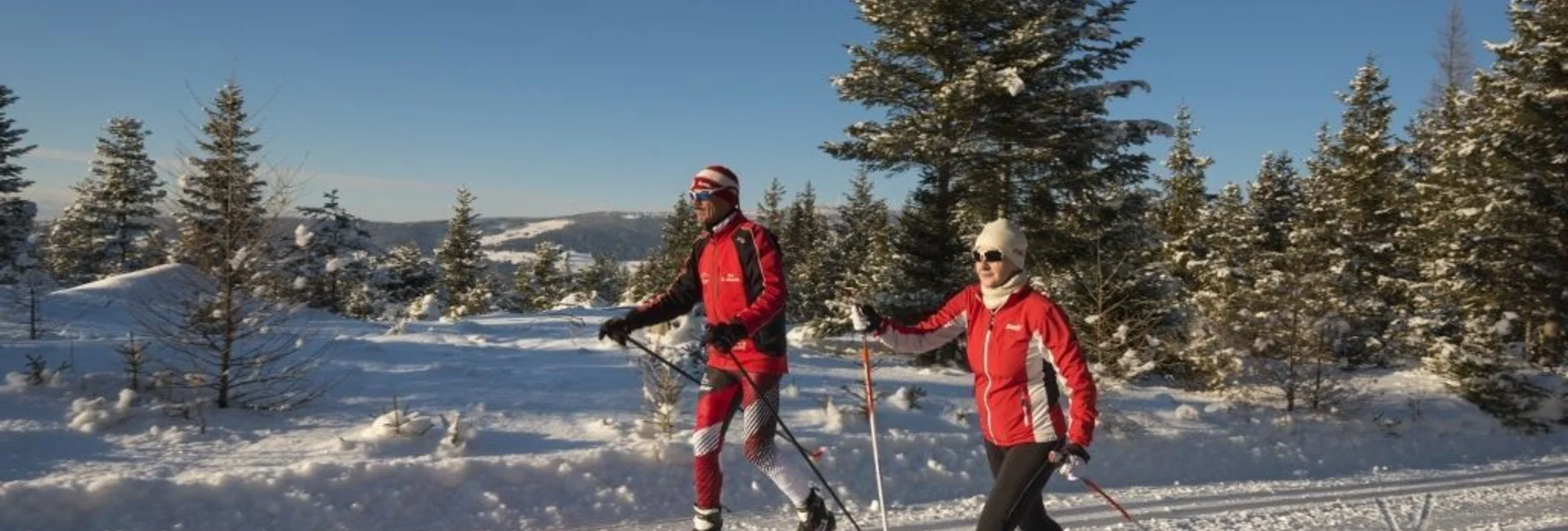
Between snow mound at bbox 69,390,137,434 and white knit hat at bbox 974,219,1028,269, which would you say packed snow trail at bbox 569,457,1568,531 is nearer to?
white knit hat at bbox 974,219,1028,269

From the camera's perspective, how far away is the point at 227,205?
768cm

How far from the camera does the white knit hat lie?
168 inches

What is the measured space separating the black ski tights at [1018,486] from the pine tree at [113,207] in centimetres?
4661

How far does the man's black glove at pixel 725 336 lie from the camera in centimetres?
451

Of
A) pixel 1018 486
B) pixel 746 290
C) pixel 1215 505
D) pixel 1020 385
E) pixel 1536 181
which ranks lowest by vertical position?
pixel 1215 505

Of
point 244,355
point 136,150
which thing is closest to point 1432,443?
point 244,355

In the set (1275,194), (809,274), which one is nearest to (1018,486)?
(1275,194)

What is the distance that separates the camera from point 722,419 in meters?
5.09

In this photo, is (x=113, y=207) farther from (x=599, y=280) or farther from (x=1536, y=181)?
(x=1536, y=181)

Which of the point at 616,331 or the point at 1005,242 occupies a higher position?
the point at 1005,242

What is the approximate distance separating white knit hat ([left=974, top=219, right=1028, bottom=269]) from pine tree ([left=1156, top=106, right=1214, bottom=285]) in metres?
20.8

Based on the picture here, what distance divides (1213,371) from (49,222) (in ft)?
246

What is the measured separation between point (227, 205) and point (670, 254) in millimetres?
35171

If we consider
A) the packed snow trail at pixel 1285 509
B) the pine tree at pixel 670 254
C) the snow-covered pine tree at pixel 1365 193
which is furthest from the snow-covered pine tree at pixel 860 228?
the packed snow trail at pixel 1285 509
